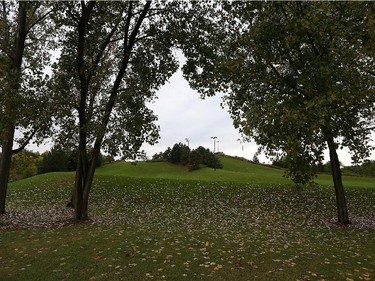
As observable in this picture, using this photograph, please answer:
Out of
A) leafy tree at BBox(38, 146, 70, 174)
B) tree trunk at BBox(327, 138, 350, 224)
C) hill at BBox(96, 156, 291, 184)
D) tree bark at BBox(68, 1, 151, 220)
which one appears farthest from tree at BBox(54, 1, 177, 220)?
leafy tree at BBox(38, 146, 70, 174)

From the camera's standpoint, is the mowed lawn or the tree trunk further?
the tree trunk

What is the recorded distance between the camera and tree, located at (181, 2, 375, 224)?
29.8ft

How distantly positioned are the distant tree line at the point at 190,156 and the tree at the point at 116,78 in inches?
1476

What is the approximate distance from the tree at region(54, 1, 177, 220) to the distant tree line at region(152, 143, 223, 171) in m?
37.5

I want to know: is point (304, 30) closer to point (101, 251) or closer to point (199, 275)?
point (199, 275)

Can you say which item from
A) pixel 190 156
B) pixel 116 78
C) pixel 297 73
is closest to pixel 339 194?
pixel 297 73

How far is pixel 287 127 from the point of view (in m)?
8.99

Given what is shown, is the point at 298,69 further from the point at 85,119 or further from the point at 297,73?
the point at 85,119

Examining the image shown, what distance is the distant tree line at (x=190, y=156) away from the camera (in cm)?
5590

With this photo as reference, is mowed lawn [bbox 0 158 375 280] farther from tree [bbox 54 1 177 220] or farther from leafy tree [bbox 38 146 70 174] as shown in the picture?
leafy tree [bbox 38 146 70 174]

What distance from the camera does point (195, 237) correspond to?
13164 millimetres

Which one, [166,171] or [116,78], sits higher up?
[116,78]

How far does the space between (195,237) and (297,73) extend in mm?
7912

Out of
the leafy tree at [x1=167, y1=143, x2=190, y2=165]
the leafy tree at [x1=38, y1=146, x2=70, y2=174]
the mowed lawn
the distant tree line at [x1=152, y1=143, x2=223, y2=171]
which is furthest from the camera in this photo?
the leafy tree at [x1=167, y1=143, x2=190, y2=165]
